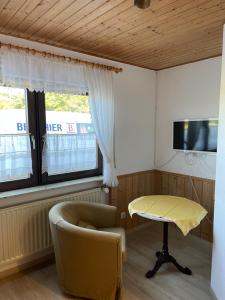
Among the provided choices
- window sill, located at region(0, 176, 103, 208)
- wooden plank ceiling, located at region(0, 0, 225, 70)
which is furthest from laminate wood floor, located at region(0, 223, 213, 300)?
wooden plank ceiling, located at region(0, 0, 225, 70)

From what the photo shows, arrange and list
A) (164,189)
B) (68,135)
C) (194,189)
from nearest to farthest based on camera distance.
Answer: (68,135) → (194,189) → (164,189)

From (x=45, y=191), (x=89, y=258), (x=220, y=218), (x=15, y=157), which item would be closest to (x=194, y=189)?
(x=220, y=218)

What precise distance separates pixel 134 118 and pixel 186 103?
0.80m

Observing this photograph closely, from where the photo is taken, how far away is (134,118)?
3439mm

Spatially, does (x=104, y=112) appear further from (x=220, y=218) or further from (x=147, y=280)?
(x=147, y=280)

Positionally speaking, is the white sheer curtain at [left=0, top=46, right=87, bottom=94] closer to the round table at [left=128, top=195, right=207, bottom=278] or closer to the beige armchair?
the beige armchair

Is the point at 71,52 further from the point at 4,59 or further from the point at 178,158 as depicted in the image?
the point at 178,158

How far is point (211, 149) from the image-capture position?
293cm

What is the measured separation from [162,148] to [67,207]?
1.93 meters

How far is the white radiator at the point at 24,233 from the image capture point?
2307mm

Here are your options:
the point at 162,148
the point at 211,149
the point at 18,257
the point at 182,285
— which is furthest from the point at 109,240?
the point at 162,148

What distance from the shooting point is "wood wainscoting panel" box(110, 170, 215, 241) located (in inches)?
122

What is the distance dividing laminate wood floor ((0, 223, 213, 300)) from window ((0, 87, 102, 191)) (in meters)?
0.99

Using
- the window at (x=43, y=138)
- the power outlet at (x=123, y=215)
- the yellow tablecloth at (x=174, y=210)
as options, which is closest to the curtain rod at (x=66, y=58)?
the window at (x=43, y=138)
